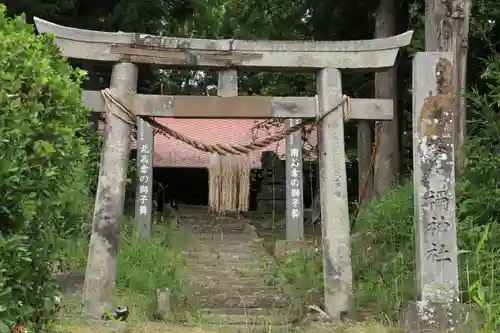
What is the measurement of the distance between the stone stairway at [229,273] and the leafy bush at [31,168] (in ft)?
10.9

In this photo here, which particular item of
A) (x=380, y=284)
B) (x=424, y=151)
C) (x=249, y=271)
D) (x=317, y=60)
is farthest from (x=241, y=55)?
(x=249, y=271)

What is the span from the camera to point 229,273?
35.4ft

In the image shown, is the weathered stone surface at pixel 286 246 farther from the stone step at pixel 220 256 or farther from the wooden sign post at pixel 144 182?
the wooden sign post at pixel 144 182

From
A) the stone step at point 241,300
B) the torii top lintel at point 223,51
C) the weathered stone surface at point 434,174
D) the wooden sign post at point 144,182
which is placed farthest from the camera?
the wooden sign post at point 144,182

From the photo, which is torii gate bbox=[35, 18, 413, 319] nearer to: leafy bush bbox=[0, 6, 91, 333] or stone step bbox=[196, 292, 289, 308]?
stone step bbox=[196, 292, 289, 308]

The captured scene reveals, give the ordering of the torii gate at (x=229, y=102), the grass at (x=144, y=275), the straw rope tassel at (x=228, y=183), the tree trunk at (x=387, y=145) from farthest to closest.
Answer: the straw rope tassel at (x=228, y=183) < the tree trunk at (x=387, y=145) < the grass at (x=144, y=275) < the torii gate at (x=229, y=102)

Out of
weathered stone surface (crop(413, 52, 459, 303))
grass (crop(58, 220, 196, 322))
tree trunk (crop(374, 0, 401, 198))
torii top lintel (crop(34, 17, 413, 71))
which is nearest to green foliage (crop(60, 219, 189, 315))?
grass (crop(58, 220, 196, 322))

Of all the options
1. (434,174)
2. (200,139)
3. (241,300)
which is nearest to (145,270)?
(241,300)

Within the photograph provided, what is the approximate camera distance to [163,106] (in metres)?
6.34

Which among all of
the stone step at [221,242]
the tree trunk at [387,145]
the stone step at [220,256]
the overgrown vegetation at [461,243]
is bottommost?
the stone step at [220,256]

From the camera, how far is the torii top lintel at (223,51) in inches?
247

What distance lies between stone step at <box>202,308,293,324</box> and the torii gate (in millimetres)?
655

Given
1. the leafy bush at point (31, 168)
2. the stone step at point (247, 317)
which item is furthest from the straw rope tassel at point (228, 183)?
the leafy bush at point (31, 168)

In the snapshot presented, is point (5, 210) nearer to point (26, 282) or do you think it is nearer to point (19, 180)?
point (19, 180)
